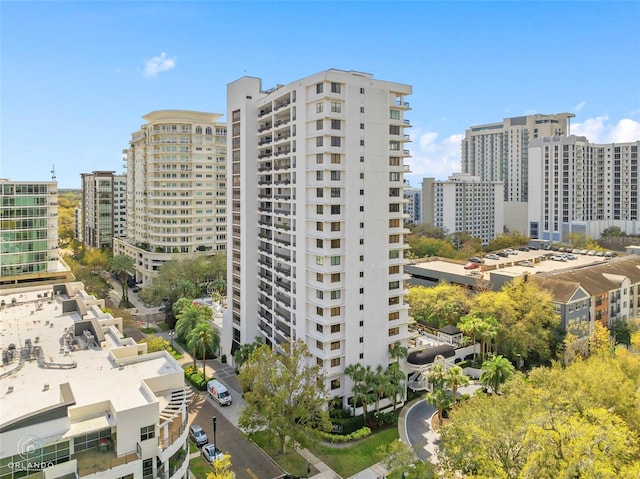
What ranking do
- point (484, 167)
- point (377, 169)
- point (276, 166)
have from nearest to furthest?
1. point (377, 169)
2. point (276, 166)
3. point (484, 167)

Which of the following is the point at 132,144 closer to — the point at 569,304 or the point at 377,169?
the point at 377,169

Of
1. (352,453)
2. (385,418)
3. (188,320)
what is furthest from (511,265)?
(188,320)

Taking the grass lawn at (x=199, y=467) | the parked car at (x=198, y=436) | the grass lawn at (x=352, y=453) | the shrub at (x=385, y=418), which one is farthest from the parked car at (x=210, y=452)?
the shrub at (x=385, y=418)

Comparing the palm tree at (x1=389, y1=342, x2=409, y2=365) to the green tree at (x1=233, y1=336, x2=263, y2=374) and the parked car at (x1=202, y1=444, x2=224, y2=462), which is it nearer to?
the green tree at (x1=233, y1=336, x2=263, y2=374)

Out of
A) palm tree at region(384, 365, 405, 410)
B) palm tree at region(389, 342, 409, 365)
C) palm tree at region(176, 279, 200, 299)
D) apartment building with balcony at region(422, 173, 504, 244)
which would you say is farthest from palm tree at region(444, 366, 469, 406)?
apartment building with balcony at region(422, 173, 504, 244)

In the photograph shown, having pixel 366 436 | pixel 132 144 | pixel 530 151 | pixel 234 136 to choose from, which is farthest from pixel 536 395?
pixel 530 151

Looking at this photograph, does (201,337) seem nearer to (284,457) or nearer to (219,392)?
(219,392)
